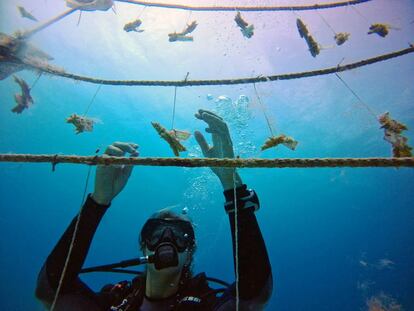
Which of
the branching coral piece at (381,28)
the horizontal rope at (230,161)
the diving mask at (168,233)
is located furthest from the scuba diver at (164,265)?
the branching coral piece at (381,28)

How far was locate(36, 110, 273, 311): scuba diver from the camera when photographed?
103 inches

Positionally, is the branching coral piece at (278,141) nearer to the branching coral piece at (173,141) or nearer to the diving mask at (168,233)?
the branching coral piece at (173,141)

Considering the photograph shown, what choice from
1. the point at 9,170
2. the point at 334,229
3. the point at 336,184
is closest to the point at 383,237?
the point at 334,229

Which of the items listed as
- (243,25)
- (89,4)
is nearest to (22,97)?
(89,4)

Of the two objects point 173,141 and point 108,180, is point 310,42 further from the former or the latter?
point 108,180

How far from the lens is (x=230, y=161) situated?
1.81m

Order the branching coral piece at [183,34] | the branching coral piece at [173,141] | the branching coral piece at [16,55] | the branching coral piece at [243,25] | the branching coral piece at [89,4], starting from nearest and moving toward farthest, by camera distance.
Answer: the branching coral piece at [173,141] → the branching coral piece at [16,55] → the branching coral piece at [89,4] → the branching coral piece at [243,25] → the branching coral piece at [183,34]

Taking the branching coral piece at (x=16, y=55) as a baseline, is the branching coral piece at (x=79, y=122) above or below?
below

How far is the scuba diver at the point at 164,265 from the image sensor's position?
262cm

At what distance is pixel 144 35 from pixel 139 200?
170 feet

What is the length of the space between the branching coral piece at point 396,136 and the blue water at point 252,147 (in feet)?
4.56

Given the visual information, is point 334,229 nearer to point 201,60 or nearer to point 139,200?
point 139,200

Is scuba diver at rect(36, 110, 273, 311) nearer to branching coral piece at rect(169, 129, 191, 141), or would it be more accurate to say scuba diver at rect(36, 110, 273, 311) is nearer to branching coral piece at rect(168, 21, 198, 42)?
branching coral piece at rect(169, 129, 191, 141)

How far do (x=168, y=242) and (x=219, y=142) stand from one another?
1.60 metres
